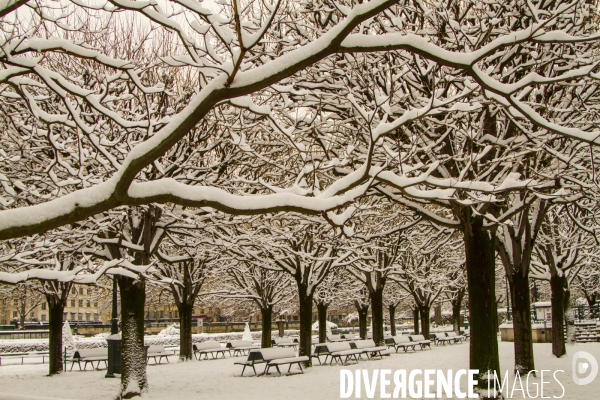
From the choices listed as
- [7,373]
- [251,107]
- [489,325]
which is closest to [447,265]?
[489,325]

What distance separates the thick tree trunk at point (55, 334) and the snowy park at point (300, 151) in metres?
0.06

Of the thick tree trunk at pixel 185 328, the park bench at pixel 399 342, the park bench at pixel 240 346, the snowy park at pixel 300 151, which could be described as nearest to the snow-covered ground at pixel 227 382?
the snowy park at pixel 300 151

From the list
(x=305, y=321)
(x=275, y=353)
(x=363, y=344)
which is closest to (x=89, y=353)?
(x=275, y=353)

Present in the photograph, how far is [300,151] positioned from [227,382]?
8.59 m

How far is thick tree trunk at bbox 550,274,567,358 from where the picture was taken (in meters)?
16.5

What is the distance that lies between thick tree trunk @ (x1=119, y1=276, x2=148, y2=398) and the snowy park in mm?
40

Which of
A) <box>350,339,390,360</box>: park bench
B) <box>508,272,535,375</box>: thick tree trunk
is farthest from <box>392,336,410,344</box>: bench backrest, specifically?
<box>508,272,535,375</box>: thick tree trunk

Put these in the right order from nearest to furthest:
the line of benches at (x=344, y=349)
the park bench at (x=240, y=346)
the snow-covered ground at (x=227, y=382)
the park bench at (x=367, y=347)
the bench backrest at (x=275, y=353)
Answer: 1. the snow-covered ground at (x=227, y=382)
2. the bench backrest at (x=275, y=353)
3. the line of benches at (x=344, y=349)
4. the park bench at (x=367, y=347)
5. the park bench at (x=240, y=346)

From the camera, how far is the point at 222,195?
15.0 ft

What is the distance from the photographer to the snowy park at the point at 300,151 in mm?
4672

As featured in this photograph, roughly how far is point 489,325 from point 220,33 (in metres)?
6.97

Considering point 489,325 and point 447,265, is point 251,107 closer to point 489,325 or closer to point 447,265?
point 489,325

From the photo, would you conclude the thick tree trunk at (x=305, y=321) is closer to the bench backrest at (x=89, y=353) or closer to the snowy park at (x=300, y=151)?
the snowy park at (x=300, y=151)

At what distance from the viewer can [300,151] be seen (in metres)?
7.21
